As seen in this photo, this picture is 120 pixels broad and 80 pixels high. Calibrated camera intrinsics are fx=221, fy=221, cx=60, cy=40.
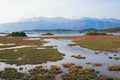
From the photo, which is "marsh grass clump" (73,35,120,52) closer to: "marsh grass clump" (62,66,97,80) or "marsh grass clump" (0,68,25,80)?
"marsh grass clump" (62,66,97,80)

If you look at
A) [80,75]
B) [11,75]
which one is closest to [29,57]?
[11,75]

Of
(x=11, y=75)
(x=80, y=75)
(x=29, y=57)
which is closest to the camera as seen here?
(x=80, y=75)

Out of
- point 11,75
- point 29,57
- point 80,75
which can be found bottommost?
point 29,57

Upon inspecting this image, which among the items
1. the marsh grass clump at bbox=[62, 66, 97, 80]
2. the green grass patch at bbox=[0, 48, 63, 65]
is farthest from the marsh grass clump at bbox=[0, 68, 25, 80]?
the green grass patch at bbox=[0, 48, 63, 65]

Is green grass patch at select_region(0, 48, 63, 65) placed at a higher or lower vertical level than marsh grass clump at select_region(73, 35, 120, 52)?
higher

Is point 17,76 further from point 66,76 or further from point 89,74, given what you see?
point 89,74

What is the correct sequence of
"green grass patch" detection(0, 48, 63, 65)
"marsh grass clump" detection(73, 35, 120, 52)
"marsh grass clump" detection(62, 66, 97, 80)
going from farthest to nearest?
"marsh grass clump" detection(73, 35, 120, 52) → "green grass patch" detection(0, 48, 63, 65) → "marsh grass clump" detection(62, 66, 97, 80)

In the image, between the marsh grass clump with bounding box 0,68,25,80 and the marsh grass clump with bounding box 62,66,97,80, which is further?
the marsh grass clump with bounding box 0,68,25,80

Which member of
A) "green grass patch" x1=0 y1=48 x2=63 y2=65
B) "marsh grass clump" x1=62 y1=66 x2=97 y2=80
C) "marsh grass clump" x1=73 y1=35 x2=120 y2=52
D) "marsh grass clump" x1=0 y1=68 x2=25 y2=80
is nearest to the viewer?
"marsh grass clump" x1=62 y1=66 x2=97 y2=80

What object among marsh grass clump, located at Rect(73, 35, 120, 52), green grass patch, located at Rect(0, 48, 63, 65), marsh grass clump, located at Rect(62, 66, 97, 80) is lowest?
marsh grass clump, located at Rect(73, 35, 120, 52)

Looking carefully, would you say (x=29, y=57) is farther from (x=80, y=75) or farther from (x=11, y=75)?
(x=80, y=75)

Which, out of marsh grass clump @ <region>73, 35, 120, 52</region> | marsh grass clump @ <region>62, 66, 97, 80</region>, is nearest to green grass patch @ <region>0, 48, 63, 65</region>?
marsh grass clump @ <region>62, 66, 97, 80</region>

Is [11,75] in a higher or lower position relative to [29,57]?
higher

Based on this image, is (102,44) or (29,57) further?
(102,44)
